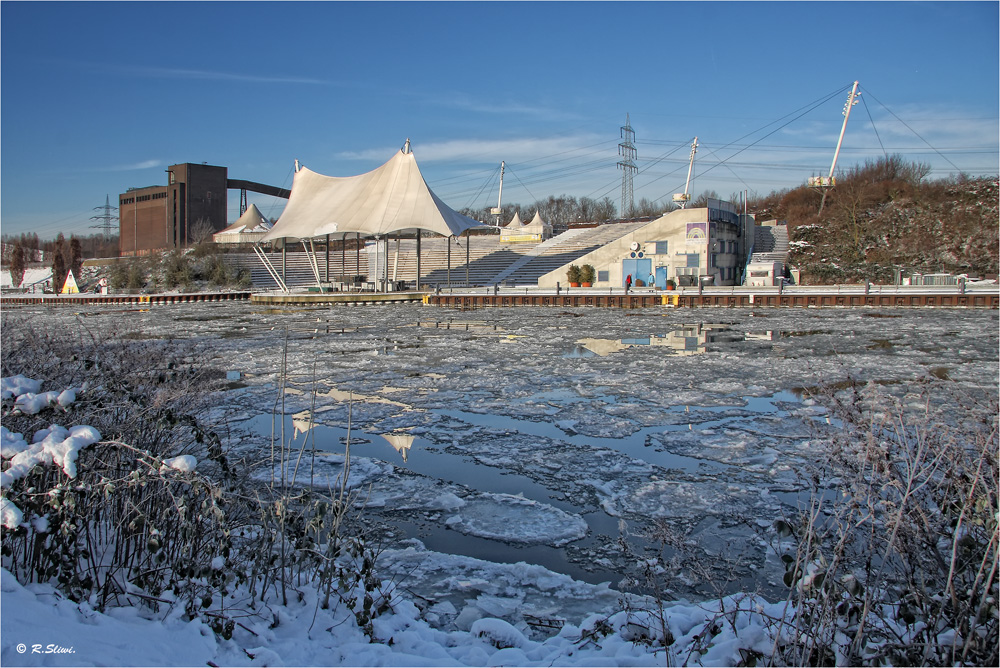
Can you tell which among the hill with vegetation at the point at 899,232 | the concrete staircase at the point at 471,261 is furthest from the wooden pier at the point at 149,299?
the hill with vegetation at the point at 899,232

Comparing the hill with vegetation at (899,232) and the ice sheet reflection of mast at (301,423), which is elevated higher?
the hill with vegetation at (899,232)

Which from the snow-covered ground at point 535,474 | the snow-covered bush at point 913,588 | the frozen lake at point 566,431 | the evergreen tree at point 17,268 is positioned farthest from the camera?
the evergreen tree at point 17,268

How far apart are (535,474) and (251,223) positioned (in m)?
52.9

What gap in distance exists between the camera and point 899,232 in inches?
1608

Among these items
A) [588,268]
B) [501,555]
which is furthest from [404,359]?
[588,268]

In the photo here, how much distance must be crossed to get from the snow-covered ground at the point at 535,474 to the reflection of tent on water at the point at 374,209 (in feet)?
59.2

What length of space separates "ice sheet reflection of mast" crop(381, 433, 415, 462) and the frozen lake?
0.03 metres

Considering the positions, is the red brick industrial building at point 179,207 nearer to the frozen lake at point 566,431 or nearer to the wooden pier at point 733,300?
the wooden pier at point 733,300

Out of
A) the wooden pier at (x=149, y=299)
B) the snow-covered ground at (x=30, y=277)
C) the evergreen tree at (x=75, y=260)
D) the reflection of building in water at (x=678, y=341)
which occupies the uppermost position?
the evergreen tree at (x=75, y=260)

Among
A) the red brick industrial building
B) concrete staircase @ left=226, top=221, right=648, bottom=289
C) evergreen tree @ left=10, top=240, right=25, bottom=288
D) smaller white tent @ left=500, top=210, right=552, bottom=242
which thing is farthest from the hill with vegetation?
evergreen tree @ left=10, top=240, right=25, bottom=288

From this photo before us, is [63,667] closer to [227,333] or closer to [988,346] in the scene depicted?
[988,346]

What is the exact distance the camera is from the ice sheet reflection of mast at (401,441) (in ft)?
24.1

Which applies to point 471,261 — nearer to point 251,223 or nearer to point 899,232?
point 251,223

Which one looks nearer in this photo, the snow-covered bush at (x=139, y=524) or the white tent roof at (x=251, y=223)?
the snow-covered bush at (x=139, y=524)
